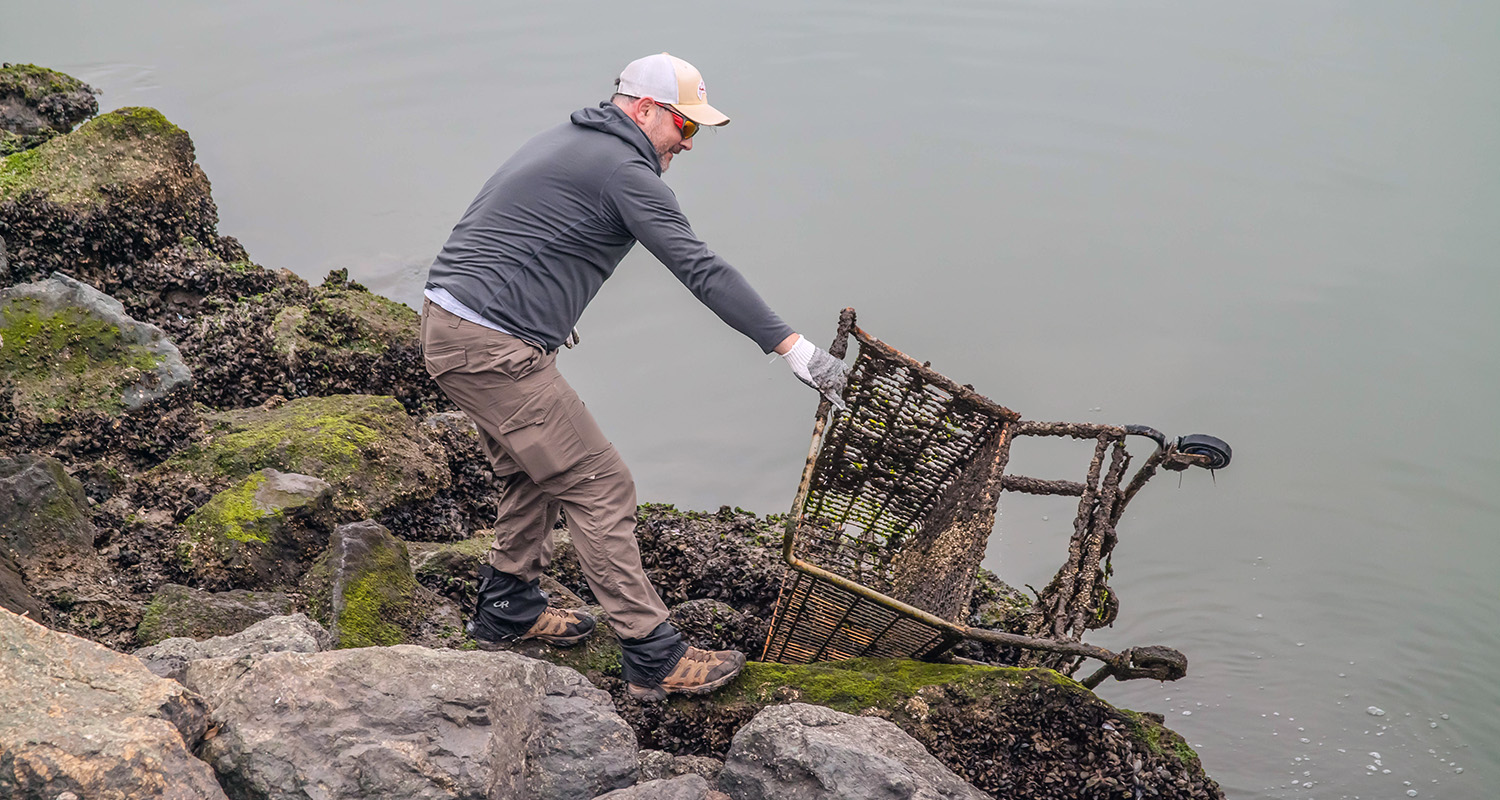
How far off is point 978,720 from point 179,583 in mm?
3098

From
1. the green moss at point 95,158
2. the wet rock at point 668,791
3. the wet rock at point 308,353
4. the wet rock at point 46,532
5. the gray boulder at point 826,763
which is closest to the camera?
the wet rock at point 668,791

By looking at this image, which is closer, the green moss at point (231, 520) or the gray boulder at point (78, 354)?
the green moss at point (231, 520)

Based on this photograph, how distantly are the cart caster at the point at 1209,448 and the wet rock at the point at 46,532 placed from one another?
4.01 meters

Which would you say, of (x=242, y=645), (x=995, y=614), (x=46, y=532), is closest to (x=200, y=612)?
(x=242, y=645)

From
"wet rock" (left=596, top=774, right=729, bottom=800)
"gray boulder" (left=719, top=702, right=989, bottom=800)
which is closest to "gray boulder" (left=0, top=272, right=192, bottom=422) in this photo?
"wet rock" (left=596, top=774, right=729, bottom=800)

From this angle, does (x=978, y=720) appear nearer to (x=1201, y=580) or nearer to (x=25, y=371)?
(x=1201, y=580)

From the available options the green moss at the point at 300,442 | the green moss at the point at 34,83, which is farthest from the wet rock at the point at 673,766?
the green moss at the point at 34,83

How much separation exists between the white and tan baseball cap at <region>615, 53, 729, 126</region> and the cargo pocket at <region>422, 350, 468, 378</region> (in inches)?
39.3

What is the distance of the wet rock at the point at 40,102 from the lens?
9.15 metres

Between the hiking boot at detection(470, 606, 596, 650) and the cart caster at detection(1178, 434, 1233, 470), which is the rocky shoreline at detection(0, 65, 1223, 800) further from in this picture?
the cart caster at detection(1178, 434, 1233, 470)

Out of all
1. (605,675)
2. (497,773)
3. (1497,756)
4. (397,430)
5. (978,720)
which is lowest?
(497,773)

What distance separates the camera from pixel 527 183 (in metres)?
3.44

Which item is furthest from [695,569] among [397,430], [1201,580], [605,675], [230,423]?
[1201,580]

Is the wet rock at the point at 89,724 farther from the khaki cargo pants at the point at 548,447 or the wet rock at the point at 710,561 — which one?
the wet rock at the point at 710,561
